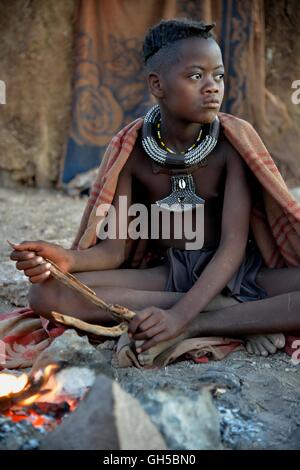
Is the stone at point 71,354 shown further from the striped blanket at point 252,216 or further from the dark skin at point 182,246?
the striped blanket at point 252,216

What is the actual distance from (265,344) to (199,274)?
397 millimetres

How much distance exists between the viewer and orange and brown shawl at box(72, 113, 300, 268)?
108 inches

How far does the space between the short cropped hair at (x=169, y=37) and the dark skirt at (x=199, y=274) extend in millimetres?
763

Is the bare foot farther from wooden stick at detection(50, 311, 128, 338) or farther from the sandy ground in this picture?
wooden stick at detection(50, 311, 128, 338)

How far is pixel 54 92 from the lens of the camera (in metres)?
5.83

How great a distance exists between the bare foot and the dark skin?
0.14 ft

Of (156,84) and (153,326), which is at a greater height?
(156,84)

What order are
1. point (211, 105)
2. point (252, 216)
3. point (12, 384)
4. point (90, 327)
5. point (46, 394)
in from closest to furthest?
1. point (46, 394)
2. point (12, 384)
3. point (90, 327)
4. point (211, 105)
5. point (252, 216)

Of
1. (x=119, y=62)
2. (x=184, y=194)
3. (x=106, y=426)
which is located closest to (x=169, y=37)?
(x=184, y=194)

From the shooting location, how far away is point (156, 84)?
2801mm

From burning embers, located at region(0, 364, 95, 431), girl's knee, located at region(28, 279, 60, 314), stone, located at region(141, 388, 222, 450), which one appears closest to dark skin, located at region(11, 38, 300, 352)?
girl's knee, located at region(28, 279, 60, 314)

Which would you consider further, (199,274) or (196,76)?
(199,274)

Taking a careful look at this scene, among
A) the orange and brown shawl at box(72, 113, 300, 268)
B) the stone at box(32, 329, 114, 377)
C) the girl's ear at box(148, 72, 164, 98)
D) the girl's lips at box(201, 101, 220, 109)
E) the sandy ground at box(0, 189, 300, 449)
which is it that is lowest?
the sandy ground at box(0, 189, 300, 449)

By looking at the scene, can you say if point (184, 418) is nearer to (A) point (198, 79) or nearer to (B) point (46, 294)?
(B) point (46, 294)
